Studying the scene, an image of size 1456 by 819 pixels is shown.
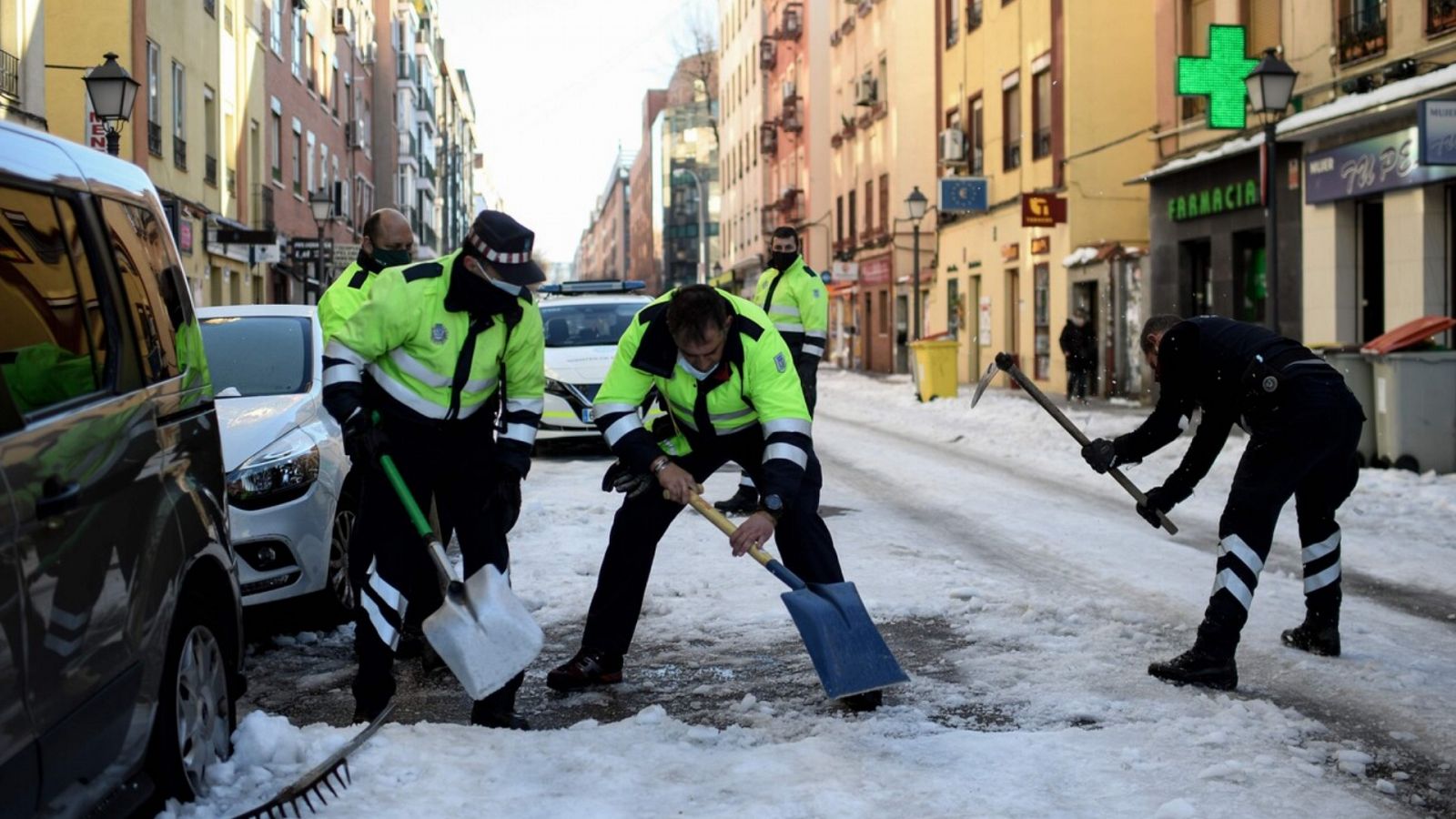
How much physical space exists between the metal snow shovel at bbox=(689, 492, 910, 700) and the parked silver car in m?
1.83

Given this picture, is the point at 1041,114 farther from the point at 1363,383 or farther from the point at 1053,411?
the point at 1053,411

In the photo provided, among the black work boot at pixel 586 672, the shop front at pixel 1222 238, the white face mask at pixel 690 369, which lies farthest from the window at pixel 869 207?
the white face mask at pixel 690 369

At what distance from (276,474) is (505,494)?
149cm

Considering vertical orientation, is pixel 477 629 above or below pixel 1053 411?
below

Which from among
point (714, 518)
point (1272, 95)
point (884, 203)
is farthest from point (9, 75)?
point (884, 203)

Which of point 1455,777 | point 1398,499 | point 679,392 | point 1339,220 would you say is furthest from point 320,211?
point 1455,777

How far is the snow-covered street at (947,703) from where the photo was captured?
4109 millimetres

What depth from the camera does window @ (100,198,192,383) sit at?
4031mm

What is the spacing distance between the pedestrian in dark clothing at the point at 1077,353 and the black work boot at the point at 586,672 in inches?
864

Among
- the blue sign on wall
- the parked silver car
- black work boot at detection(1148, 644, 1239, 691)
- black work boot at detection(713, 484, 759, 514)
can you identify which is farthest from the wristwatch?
the blue sign on wall

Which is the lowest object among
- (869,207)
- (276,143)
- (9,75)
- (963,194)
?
(963,194)

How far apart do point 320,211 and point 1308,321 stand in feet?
62.8

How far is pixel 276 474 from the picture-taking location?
614 cm

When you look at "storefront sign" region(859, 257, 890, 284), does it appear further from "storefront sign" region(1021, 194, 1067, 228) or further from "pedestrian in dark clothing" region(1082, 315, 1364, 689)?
"pedestrian in dark clothing" region(1082, 315, 1364, 689)
